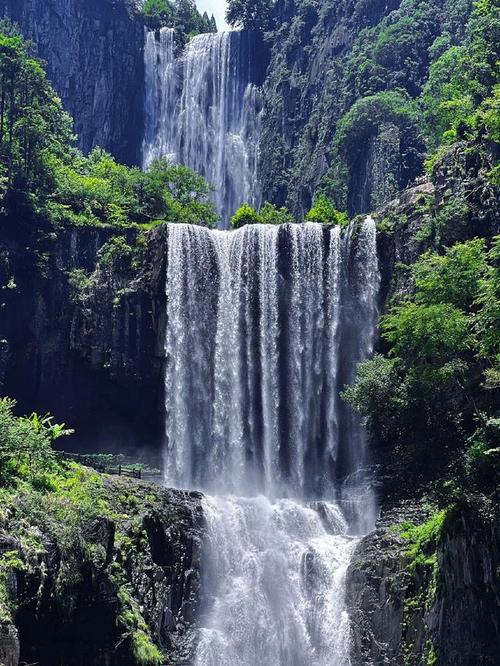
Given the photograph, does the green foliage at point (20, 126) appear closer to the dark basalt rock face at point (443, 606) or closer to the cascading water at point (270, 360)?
the cascading water at point (270, 360)

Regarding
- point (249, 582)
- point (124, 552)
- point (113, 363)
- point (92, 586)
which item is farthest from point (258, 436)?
point (92, 586)

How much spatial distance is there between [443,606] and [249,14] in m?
59.7

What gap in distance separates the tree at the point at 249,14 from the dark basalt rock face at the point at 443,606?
56021 mm

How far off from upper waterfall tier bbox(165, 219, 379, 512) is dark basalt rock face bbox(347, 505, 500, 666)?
11000 mm

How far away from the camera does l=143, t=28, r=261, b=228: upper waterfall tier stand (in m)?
63.9

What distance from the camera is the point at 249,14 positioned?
71.5 metres

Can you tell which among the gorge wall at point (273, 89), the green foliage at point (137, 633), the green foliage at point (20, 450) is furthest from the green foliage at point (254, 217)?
the green foliage at point (137, 633)

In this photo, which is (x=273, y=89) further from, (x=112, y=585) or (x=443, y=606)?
(x=112, y=585)

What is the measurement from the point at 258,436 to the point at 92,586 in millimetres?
16967

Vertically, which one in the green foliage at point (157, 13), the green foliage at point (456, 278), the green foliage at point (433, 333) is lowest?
the green foliage at point (433, 333)

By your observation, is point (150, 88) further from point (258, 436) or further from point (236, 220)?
point (258, 436)

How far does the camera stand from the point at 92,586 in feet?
72.3

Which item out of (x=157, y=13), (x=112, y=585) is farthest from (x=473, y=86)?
(x=157, y=13)

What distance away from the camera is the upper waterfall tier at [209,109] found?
6394 cm
